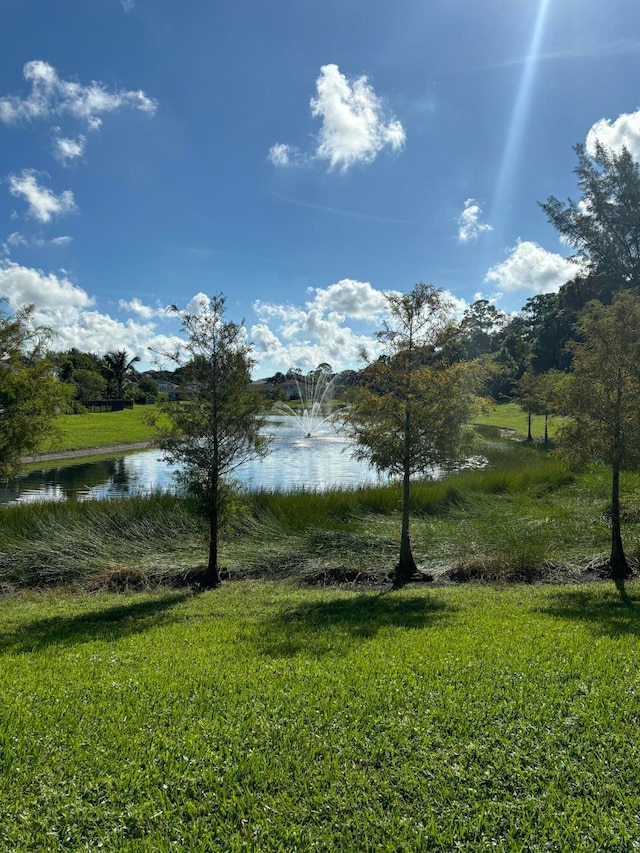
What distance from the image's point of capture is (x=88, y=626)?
7719 mm

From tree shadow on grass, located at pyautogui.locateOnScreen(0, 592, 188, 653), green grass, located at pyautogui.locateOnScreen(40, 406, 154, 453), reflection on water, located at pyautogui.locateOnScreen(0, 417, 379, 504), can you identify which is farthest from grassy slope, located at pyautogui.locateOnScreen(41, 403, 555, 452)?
tree shadow on grass, located at pyautogui.locateOnScreen(0, 592, 188, 653)

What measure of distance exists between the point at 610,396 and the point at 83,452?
35410mm

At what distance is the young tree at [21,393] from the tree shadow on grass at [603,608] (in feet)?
30.2

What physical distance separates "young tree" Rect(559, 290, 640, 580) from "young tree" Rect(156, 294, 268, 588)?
6.47 metres

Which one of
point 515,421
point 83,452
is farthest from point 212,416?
point 515,421

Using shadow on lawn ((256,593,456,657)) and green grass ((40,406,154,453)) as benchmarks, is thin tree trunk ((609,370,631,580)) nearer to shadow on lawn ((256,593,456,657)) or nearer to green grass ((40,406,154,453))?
shadow on lawn ((256,593,456,657))

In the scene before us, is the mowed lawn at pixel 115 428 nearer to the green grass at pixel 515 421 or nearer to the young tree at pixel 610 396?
the green grass at pixel 515 421

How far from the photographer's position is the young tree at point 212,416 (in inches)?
424

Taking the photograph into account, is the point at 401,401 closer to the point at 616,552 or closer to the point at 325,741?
the point at 616,552

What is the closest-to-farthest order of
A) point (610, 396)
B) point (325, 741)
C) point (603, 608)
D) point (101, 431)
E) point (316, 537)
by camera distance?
point (325, 741) → point (603, 608) → point (610, 396) → point (316, 537) → point (101, 431)

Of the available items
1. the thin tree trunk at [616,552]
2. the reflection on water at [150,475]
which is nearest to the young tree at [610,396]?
the thin tree trunk at [616,552]

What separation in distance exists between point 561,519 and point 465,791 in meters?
13.0

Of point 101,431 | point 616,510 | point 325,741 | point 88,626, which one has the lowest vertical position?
point 88,626

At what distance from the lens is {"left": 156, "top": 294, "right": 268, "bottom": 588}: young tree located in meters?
10.8
